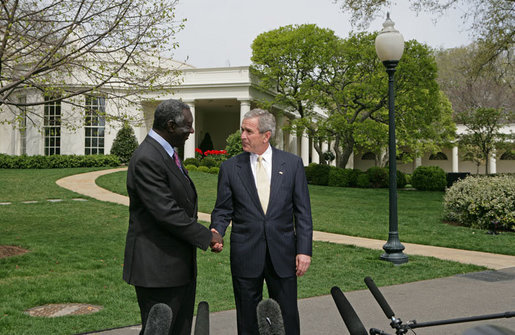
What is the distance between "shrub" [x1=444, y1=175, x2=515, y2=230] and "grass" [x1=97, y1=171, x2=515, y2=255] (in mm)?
381

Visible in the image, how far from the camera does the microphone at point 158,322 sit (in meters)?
1.03

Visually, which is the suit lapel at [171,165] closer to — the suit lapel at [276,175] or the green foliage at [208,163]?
the suit lapel at [276,175]

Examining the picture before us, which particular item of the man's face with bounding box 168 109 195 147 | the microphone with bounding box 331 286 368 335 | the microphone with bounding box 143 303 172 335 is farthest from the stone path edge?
the microphone with bounding box 143 303 172 335

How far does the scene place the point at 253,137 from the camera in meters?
3.37

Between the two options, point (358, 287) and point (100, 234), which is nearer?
point (358, 287)

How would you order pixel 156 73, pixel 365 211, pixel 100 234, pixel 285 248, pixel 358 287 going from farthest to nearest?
pixel 365 211
pixel 100 234
pixel 156 73
pixel 358 287
pixel 285 248

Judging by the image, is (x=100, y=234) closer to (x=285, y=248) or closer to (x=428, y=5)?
(x=285, y=248)

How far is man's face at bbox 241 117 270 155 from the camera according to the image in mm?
3344

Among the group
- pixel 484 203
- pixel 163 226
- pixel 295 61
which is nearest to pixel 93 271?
pixel 163 226

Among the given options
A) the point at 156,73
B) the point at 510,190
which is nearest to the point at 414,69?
the point at 510,190

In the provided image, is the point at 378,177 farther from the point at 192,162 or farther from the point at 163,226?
the point at 163,226

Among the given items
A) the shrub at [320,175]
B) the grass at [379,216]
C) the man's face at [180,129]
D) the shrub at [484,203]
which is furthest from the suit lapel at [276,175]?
the shrub at [320,175]

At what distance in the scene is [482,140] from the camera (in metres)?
30.3

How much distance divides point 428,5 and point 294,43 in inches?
462
